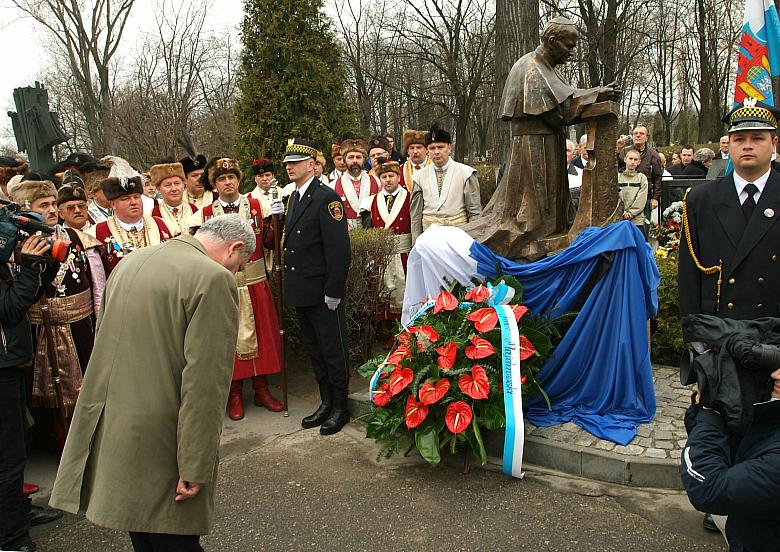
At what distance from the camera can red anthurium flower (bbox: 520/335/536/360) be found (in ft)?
13.5

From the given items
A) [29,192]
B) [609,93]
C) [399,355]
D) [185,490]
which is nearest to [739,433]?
[185,490]

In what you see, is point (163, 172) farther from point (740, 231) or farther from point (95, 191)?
point (740, 231)

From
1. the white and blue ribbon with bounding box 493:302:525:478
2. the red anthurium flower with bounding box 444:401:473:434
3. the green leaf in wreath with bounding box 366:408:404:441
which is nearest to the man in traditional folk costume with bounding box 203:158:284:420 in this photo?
the green leaf in wreath with bounding box 366:408:404:441

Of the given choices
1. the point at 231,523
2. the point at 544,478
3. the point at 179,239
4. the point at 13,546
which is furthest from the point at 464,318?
the point at 13,546

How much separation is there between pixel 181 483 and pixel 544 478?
2.35 meters

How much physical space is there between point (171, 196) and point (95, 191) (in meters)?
1.10

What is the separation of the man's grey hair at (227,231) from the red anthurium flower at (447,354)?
184 cm

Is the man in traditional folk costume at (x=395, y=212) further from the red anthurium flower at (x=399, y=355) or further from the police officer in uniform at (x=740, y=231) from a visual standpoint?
the police officer in uniform at (x=740, y=231)

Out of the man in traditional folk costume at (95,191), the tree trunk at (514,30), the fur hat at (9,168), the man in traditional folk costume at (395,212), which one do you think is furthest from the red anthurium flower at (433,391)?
the fur hat at (9,168)

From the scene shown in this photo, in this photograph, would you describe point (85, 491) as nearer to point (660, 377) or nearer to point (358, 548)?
point (358, 548)

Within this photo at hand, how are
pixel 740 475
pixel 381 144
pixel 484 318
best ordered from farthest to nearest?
pixel 381 144 < pixel 484 318 < pixel 740 475

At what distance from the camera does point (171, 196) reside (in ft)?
18.8

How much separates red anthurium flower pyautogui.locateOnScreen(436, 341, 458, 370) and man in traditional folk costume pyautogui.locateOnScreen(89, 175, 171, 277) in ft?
8.16

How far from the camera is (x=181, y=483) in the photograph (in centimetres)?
229
